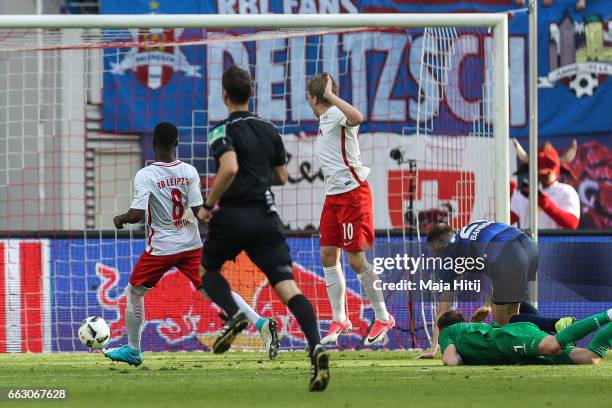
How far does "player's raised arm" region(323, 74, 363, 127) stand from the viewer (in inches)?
424

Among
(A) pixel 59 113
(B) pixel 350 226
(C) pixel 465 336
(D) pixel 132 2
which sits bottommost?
(C) pixel 465 336

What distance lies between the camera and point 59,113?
1772cm

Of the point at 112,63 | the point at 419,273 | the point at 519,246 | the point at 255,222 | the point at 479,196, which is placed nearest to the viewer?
the point at 255,222

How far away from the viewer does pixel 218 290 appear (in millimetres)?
8539

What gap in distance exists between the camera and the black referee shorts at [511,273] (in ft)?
36.9

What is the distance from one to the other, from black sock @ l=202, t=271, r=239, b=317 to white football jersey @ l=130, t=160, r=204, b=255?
1877 millimetres

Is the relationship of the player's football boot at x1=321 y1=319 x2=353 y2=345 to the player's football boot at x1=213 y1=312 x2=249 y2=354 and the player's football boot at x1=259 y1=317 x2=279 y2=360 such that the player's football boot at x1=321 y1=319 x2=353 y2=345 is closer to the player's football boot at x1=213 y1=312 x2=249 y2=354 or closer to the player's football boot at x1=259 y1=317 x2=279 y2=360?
the player's football boot at x1=259 y1=317 x2=279 y2=360

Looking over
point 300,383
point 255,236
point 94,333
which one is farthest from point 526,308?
point 255,236

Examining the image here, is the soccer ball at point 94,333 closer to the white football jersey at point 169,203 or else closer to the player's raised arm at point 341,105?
the white football jersey at point 169,203

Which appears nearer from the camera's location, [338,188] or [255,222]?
[255,222]

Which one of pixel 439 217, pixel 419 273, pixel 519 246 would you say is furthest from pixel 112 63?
pixel 519 246

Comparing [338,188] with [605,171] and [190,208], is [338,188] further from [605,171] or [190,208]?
[605,171]

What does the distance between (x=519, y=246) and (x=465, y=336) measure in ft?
4.66

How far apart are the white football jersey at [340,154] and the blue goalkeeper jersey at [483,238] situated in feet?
3.12
